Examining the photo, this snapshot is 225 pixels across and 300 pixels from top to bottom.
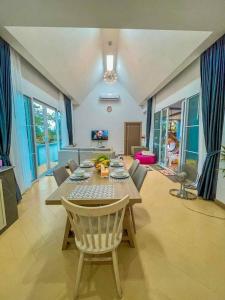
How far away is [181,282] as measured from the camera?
→ 4.63 feet

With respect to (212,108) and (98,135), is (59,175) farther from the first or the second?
(98,135)

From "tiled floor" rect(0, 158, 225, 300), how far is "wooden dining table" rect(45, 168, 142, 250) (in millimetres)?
179

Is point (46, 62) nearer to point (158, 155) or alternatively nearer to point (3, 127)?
point (3, 127)

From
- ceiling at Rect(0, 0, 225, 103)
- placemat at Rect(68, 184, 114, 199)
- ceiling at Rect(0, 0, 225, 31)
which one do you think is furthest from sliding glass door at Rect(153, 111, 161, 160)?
placemat at Rect(68, 184, 114, 199)

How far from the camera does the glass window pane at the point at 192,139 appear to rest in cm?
389

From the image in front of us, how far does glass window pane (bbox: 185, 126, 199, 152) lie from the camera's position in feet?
12.7

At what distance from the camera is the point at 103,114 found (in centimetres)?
908

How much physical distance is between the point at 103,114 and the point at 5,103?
6.61 metres

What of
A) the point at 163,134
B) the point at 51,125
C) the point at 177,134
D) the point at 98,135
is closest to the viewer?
the point at 177,134

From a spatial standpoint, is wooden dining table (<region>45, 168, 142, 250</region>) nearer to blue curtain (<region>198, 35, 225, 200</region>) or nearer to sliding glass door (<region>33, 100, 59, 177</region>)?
blue curtain (<region>198, 35, 225, 200</region>)

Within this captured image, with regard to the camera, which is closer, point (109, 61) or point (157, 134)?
point (157, 134)

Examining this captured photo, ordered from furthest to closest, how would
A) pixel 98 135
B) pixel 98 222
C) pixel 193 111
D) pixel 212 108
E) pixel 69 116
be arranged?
pixel 98 135 → pixel 69 116 → pixel 193 111 → pixel 212 108 → pixel 98 222

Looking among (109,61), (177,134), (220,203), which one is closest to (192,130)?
(177,134)

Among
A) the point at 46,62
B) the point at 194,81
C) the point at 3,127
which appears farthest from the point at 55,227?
the point at 194,81
